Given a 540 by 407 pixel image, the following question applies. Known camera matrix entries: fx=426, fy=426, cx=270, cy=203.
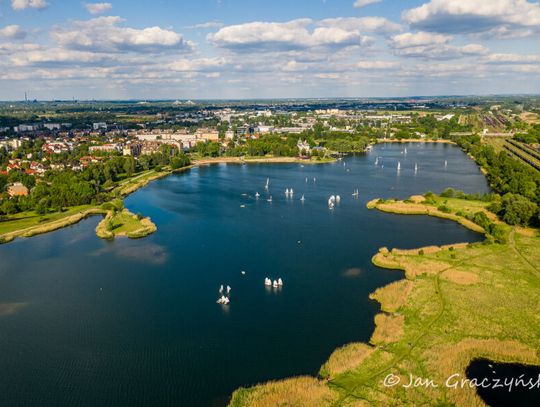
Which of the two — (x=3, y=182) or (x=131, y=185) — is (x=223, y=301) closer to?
(x=131, y=185)

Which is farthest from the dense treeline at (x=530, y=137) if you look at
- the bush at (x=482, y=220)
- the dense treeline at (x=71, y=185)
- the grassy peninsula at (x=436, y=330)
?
the dense treeline at (x=71, y=185)

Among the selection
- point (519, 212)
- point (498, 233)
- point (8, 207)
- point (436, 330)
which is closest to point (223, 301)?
point (436, 330)

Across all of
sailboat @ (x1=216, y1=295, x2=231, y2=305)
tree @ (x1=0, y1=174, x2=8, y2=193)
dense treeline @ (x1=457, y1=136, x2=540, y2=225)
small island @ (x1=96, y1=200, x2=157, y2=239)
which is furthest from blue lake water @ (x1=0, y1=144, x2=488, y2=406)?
tree @ (x1=0, y1=174, x2=8, y2=193)

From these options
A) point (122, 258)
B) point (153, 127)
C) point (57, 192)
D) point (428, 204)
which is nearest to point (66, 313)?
point (122, 258)

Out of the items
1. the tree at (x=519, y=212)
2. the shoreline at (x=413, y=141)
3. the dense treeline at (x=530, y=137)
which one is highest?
the dense treeline at (x=530, y=137)

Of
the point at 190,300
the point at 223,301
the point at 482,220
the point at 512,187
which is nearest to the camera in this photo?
the point at 223,301

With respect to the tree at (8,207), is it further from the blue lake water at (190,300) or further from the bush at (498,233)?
the bush at (498,233)
